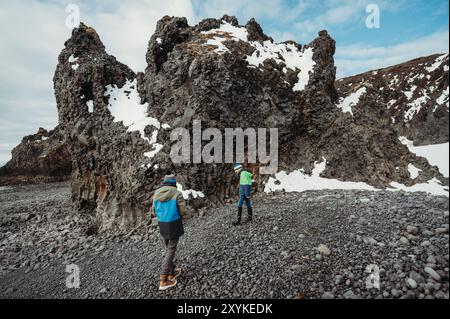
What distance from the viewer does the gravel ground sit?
6137 millimetres

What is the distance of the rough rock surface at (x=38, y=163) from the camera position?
63.8 metres

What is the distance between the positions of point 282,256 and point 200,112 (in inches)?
464

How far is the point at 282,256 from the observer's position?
25.8 ft

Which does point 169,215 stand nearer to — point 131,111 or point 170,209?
point 170,209

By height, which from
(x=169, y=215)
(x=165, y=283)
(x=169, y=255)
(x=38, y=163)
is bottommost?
(x=165, y=283)

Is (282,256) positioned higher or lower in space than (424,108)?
lower

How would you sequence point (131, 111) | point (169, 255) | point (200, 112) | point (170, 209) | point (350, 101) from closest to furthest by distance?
1. point (170, 209)
2. point (169, 255)
3. point (200, 112)
4. point (131, 111)
5. point (350, 101)

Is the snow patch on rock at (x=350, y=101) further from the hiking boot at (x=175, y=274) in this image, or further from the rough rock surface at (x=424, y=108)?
the hiking boot at (x=175, y=274)

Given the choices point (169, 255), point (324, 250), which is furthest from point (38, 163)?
point (324, 250)

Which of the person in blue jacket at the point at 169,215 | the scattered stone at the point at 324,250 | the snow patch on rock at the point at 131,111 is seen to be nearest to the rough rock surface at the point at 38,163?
the snow patch on rock at the point at 131,111

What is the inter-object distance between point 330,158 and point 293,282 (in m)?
13.7

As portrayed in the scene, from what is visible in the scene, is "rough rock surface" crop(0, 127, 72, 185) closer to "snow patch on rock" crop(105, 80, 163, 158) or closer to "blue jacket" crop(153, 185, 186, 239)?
"snow patch on rock" crop(105, 80, 163, 158)
